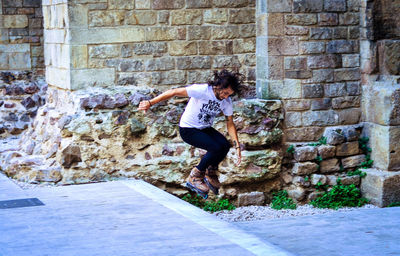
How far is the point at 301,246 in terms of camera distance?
649cm

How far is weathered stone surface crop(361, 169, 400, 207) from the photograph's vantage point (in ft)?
28.2

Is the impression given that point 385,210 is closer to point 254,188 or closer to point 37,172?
point 254,188

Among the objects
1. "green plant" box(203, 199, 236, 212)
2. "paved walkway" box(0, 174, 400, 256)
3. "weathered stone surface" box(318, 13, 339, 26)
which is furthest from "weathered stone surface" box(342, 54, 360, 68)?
"green plant" box(203, 199, 236, 212)

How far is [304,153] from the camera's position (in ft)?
28.4

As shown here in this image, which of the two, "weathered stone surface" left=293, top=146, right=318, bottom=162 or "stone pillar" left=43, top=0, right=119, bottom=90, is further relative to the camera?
"weathered stone surface" left=293, top=146, right=318, bottom=162

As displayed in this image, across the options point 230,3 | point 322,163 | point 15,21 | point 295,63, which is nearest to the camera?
point 230,3

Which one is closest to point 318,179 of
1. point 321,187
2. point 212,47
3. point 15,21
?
point 321,187

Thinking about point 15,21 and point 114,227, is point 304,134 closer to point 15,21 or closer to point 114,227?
point 114,227

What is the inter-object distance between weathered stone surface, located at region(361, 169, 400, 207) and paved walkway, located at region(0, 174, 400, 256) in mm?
467

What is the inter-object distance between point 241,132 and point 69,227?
3261 mm

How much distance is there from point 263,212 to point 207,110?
220 cm

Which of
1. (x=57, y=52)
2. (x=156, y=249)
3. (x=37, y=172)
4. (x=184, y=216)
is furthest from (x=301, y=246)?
(x=57, y=52)

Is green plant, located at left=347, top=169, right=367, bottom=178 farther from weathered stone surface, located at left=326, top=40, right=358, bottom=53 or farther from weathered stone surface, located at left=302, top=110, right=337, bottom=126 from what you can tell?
weathered stone surface, located at left=326, top=40, right=358, bottom=53

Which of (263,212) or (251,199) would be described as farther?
(251,199)
